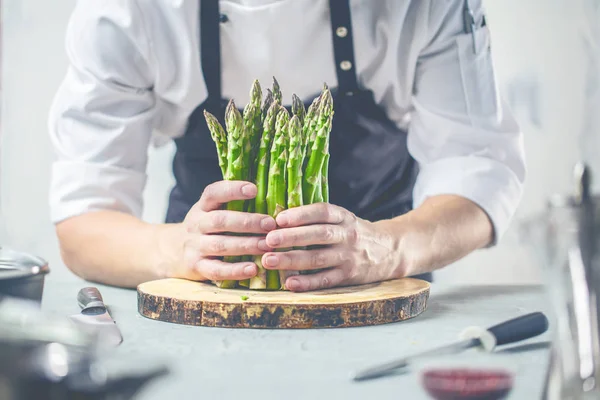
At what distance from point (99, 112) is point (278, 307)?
66cm

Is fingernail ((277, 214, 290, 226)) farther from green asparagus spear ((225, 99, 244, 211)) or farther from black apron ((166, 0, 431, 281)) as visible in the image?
black apron ((166, 0, 431, 281))

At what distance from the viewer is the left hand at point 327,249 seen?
102 centimetres

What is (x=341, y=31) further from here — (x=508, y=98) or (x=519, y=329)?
(x=508, y=98)

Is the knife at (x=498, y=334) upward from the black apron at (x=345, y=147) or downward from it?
downward

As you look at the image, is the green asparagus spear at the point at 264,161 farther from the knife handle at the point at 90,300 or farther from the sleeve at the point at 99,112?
the sleeve at the point at 99,112

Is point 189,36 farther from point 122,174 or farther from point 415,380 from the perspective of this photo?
point 415,380

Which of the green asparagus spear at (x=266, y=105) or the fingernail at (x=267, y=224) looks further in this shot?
the green asparagus spear at (x=266, y=105)

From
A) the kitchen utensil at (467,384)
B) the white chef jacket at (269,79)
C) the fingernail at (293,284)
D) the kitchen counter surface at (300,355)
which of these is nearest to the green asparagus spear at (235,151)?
the fingernail at (293,284)

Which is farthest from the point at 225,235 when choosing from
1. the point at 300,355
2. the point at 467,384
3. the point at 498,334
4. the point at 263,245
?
the point at 467,384

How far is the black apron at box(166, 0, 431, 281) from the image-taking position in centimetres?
139

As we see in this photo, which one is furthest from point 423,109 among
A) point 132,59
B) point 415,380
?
point 415,380

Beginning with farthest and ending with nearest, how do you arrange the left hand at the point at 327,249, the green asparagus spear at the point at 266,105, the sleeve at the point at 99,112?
the sleeve at the point at 99,112 < the green asparagus spear at the point at 266,105 < the left hand at the point at 327,249

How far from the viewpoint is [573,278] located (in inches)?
23.7

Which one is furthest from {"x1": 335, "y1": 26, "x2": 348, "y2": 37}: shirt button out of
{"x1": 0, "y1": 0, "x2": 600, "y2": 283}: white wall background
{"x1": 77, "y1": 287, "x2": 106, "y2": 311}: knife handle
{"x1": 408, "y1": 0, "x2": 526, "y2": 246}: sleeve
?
{"x1": 0, "y1": 0, "x2": 600, "y2": 283}: white wall background
